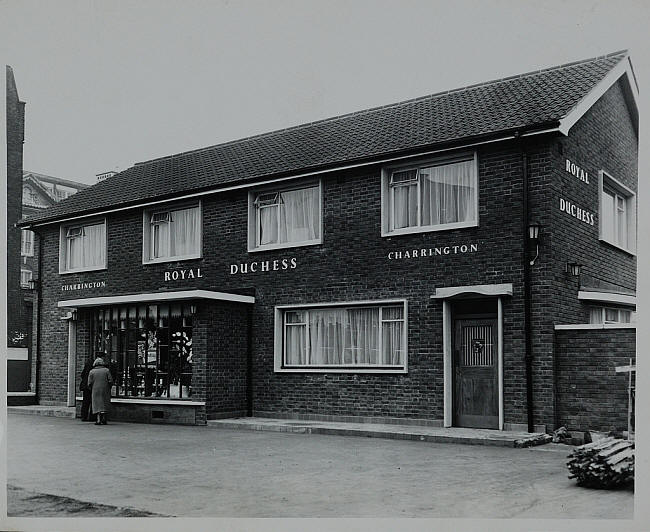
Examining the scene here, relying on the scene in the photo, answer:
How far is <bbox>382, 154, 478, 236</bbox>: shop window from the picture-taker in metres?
15.1

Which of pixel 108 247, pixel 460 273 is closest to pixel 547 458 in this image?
pixel 460 273

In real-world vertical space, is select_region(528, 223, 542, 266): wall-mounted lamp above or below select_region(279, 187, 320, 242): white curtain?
below

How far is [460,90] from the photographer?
707 inches

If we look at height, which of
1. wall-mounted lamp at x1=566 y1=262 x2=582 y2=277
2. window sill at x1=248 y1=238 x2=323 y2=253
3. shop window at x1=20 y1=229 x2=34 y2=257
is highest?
shop window at x1=20 y1=229 x2=34 y2=257

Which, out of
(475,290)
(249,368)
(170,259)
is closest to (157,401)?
(249,368)

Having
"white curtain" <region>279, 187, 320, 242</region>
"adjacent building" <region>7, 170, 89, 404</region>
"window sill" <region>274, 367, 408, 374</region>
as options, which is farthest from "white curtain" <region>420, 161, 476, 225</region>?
"adjacent building" <region>7, 170, 89, 404</region>

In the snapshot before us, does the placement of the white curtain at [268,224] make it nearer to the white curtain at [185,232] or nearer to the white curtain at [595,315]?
the white curtain at [185,232]

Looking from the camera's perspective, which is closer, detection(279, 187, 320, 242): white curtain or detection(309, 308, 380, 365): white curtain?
detection(309, 308, 380, 365): white curtain

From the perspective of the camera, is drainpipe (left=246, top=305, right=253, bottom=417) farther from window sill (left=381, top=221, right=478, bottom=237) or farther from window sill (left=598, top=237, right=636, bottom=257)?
window sill (left=598, top=237, right=636, bottom=257)

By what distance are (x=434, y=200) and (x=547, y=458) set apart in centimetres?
550

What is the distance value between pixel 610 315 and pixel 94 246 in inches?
496

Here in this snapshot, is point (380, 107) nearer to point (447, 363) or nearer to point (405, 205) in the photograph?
point (405, 205)

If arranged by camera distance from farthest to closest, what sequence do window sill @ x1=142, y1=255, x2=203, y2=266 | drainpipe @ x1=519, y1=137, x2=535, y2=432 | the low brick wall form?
window sill @ x1=142, y1=255, x2=203, y2=266, drainpipe @ x1=519, y1=137, x2=535, y2=432, the low brick wall

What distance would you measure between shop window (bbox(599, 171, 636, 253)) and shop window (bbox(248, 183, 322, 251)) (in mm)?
5480
